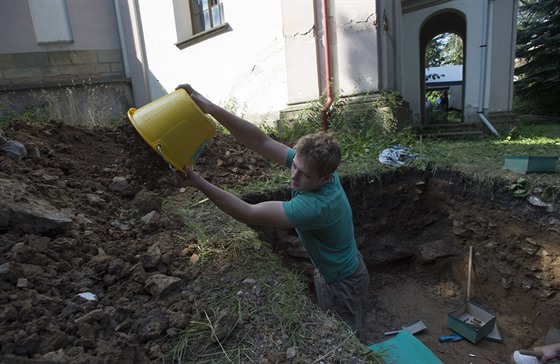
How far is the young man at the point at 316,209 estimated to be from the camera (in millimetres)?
1608

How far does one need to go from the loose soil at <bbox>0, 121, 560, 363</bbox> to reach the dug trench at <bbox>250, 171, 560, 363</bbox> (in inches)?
0.5

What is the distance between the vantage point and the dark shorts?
1987 millimetres

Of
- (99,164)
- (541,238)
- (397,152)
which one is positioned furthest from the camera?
(397,152)

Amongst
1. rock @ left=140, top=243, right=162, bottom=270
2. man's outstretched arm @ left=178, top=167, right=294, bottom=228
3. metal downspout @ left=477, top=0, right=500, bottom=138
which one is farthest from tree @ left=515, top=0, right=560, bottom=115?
rock @ left=140, top=243, right=162, bottom=270

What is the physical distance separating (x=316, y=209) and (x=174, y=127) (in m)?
0.81

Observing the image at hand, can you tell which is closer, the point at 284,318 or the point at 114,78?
the point at 284,318

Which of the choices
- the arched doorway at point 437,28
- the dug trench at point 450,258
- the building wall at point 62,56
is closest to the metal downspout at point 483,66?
the arched doorway at point 437,28

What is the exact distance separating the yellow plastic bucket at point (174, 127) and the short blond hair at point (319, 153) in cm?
54

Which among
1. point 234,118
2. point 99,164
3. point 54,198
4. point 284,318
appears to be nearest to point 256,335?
point 284,318

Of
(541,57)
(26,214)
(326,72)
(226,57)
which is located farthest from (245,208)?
(541,57)

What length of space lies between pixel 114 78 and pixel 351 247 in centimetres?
810

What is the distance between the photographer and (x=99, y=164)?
289 centimetres

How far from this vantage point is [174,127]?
5.36 ft

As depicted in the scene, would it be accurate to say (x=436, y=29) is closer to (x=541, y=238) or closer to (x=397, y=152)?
(x=397, y=152)
